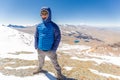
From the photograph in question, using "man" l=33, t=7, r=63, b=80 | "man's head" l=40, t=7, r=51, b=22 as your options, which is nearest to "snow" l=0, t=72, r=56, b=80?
"man" l=33, t=7, r=63, b=80

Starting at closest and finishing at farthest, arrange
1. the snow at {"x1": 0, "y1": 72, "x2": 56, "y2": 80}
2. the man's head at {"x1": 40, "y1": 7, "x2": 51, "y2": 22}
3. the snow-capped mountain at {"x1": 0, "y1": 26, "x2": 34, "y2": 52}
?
the man's head at {"x1": 40, "y1": 7, "x2": 51, "y2": 22}, the snow at {"x1": 0, "y1": 72, "x2": 56, "y2": 80}, the snow-capped mountain at {"x1": 0, "y1": 26, "x2": 34, "y2": 52}

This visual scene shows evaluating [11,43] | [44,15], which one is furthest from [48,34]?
[11,43]

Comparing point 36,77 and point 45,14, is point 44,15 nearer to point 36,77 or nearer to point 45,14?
point 45,14

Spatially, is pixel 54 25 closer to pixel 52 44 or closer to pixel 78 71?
pixel 52 44

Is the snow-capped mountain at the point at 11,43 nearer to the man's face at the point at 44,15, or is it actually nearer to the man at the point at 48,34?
the man at the point at 48,34

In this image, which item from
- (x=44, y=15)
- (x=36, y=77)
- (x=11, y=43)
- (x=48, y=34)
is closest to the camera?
(x=48, y=34)

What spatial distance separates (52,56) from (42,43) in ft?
3.63

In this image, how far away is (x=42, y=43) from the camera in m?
12.3

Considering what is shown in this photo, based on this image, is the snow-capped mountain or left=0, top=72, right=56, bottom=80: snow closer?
left=0, top=72, right=56, bottom=80: snow

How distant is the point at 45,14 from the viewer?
12094mm

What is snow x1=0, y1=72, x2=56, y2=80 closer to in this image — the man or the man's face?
the man

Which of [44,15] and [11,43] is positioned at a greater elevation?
[44,15]

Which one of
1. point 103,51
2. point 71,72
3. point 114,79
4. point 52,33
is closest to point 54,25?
point 52,33

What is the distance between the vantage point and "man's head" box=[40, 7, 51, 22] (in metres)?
12.0
